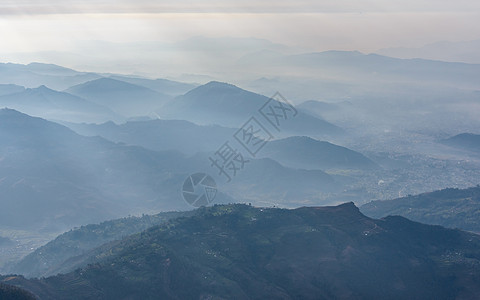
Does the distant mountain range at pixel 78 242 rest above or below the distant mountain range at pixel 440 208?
above

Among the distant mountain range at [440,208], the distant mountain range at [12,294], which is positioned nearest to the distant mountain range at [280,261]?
the distant mountain range at [12,294]

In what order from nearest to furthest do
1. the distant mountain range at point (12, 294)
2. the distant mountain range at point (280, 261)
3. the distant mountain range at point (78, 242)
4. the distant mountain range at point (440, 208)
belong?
the distant mountain range at point (12, 294), the distant mountain range at point (280, 261), the distant mountain range at point (78, 242), the distant mountain range at point (440, 208)

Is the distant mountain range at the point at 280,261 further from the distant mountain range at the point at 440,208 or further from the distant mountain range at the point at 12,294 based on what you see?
the distant mountain range at the point at 440,208

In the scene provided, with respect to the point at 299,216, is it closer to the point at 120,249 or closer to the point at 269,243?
the point at 269,243

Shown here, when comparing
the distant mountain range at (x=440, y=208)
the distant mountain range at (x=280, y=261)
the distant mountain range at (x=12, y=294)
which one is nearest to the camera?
the distant mountain range at (x=12, y=294)

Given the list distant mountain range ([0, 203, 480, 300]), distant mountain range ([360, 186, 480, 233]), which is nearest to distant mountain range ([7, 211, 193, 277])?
distant mountain range ([0, 203, 480, 300])

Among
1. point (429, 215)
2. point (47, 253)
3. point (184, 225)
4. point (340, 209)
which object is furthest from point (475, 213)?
point (47, 253)
